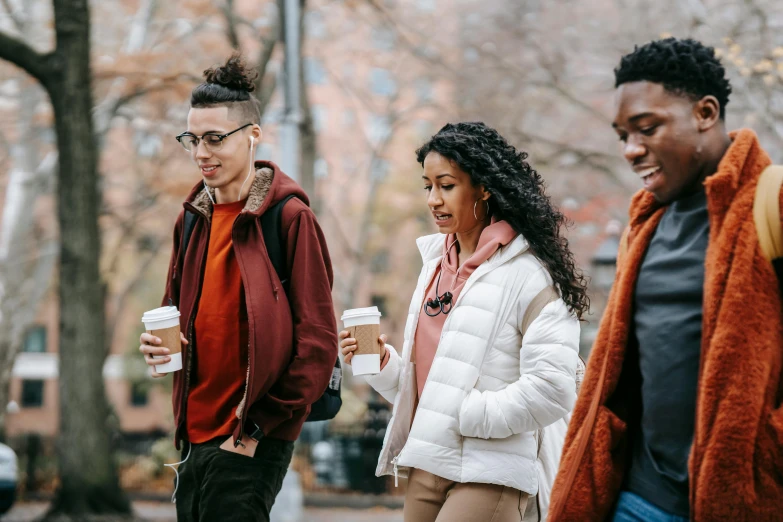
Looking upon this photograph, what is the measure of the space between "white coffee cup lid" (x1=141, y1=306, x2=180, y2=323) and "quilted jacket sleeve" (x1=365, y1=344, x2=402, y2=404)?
33.6 inches

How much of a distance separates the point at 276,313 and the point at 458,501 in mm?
1042

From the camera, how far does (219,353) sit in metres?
3.75

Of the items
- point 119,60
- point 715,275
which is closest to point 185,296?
point 715,275

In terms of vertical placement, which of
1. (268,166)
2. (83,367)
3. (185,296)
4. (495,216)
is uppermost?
(268,166)

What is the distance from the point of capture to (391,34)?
21781 millimetres

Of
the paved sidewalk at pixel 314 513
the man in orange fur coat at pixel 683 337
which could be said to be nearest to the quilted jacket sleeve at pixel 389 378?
the man in orange fur coat at pixel 683 337

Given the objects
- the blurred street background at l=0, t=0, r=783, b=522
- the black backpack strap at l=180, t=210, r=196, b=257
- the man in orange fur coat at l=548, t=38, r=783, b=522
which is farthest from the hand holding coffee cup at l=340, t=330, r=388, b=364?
the blurred street background at l=0, t=0, r=783, b=522

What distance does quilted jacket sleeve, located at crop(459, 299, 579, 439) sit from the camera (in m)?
3.48

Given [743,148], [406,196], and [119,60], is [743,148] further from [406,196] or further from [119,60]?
[406,196]

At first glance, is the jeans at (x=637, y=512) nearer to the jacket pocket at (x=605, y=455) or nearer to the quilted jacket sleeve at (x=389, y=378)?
the jacket pocket at (x=605, y=455)

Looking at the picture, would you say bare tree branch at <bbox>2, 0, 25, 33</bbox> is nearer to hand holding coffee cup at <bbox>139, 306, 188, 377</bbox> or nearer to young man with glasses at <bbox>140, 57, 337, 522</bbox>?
young man with glasses at <bbox>140, 57, 337, 522</bbox>

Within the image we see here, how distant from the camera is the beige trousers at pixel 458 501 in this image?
353 centimetres

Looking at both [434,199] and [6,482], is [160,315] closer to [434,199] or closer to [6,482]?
[434,199]

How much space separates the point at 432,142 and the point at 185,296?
1.26 m
